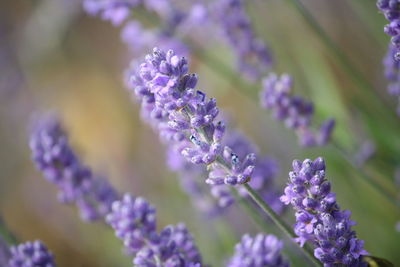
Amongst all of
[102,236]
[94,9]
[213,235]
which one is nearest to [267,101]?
[94,9]

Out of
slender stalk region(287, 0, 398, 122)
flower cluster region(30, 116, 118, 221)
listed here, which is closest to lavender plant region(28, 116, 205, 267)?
flower cluster region(30, 116, 118, 221)

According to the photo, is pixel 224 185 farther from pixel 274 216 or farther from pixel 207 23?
pixel 207 23

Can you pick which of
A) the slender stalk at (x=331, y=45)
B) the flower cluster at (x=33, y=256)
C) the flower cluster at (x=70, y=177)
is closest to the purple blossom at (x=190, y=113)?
the flower cluster at (x=33, y=256)

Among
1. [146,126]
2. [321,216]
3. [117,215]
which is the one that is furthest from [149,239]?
[146,126]

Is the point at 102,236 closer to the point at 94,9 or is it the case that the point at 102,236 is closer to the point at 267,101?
the point at 94,9

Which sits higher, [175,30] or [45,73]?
[45,73]

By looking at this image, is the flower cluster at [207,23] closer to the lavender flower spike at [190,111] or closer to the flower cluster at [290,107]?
the flower cluster at [290,107]
